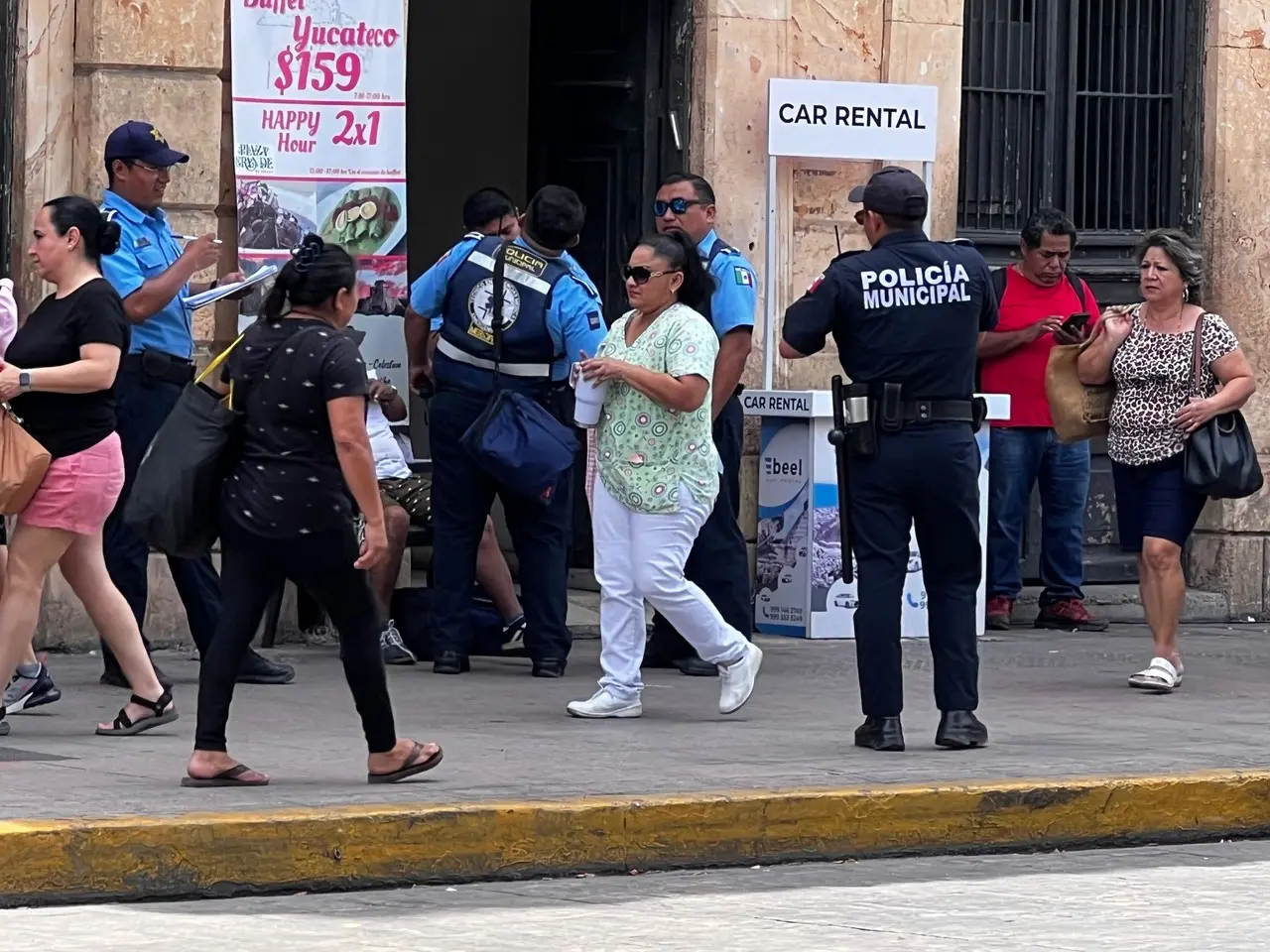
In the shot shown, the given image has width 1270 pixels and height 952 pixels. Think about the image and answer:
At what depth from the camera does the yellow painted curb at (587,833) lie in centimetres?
648

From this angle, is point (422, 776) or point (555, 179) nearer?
point (422, 776)

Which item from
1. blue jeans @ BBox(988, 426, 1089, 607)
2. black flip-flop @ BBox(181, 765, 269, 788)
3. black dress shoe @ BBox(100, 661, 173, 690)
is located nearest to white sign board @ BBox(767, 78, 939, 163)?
blue jeans @ BBox(988, 426, 1089, 607)

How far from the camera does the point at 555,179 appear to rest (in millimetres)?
12875

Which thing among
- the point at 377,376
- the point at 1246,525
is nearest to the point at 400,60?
the point at 377,376

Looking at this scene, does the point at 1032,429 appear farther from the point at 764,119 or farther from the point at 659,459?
the point at 659,459

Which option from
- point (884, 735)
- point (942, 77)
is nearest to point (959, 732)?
point (884, 735)

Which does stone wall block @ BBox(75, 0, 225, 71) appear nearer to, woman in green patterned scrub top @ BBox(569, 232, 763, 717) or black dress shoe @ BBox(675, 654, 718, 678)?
woman in green patterned scrub top @ BBox(569, 232, 763, 717)

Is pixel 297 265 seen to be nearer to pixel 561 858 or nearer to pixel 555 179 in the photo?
pixel 561 858

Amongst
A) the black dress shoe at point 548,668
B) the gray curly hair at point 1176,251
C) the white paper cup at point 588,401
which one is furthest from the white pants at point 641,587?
the gray curly hair at point 1176,251

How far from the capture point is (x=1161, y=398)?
1008 centimetres

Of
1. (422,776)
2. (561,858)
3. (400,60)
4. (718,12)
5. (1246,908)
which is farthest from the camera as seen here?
(718,12)

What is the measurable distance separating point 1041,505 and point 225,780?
6.13 meters

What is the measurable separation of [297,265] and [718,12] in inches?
199

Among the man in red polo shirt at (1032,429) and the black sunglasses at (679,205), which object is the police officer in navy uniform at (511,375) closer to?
the black sunglasses at (679,205)
